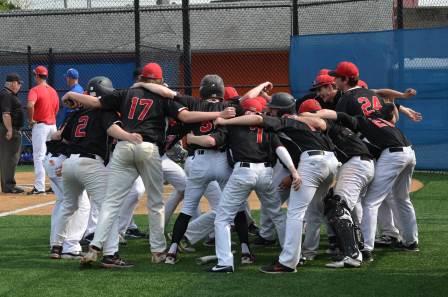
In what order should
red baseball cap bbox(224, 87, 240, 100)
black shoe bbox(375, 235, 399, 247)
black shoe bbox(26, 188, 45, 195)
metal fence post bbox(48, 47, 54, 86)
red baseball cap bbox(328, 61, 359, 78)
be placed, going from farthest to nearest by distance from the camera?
metal fence post bbox(48, 47, 54, 86) < black shoe bbox(26, 188, 45, 195) < red baseball cap bbox(224, 87, 240, 100) < black shoe bbox(375, 235, 399, 247) < red baseball cap bbox(328, 61, 359, 78)

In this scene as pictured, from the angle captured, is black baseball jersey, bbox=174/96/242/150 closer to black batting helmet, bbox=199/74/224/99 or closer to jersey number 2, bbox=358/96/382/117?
black batting helmet, bbox=199/74/224/99

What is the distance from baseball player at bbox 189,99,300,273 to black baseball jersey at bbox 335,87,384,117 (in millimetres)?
989

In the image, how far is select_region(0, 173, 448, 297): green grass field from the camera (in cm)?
663

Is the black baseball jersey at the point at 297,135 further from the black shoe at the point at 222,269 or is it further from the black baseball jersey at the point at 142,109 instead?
the black shoe at the point at 222,269

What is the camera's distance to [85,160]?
8.03 m

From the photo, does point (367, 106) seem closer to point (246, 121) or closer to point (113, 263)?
point (246, 121)

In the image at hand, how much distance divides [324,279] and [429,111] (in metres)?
8.65

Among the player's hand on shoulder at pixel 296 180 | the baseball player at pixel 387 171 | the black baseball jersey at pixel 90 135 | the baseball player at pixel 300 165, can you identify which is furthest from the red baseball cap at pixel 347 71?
the black baseball jersey at pixel 90 135

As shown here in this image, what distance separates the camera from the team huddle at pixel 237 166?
24.9 feet

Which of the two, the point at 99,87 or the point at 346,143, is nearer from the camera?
the point at 346,143

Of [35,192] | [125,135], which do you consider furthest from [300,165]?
[35,192]

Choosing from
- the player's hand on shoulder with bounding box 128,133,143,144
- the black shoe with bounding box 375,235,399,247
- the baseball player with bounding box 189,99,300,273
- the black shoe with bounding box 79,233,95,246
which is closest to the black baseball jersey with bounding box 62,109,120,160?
the player's hand on shoulder with bounding box 128,133,143,144

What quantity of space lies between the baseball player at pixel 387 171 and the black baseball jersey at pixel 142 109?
183cm

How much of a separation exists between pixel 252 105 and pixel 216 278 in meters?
1.71
